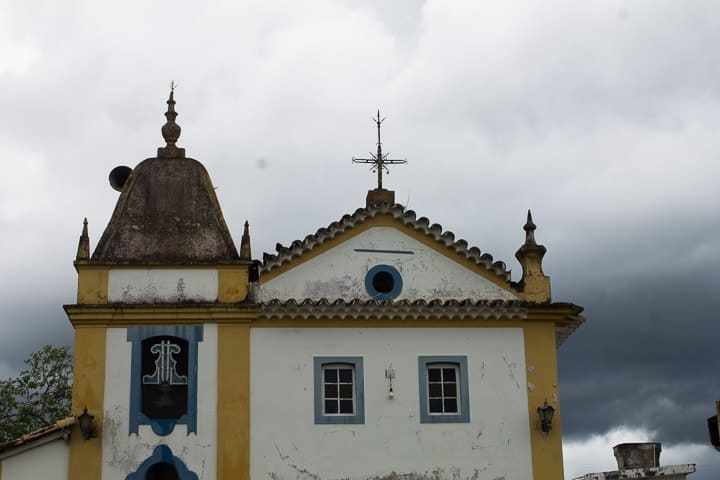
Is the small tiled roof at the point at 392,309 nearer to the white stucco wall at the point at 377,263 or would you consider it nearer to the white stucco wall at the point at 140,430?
the white stucco wall at the point at 377,263

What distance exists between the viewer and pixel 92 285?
2378 centimetres

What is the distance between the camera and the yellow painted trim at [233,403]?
75.3 ft

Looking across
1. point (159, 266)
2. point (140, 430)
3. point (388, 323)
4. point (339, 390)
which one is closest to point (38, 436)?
point (140, 430)

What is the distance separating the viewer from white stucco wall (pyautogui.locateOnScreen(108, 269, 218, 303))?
938 inches

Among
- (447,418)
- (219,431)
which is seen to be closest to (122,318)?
(219,431)

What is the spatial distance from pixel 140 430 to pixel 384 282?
6469 mm

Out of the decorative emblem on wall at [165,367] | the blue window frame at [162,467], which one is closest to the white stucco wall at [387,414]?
the blue window frame at [162,467]

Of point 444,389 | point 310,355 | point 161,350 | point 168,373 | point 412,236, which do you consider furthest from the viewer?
point 412,236

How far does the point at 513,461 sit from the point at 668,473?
3458 mm

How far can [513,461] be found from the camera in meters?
23.6

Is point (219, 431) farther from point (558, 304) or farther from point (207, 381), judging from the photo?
point (558, 304)

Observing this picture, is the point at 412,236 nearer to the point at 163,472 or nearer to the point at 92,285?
the point at 92,285

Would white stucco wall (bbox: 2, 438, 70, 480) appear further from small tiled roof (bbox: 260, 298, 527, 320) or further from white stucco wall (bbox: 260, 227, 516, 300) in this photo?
white stucco wall (bbox: 260, 227, 516, 300)

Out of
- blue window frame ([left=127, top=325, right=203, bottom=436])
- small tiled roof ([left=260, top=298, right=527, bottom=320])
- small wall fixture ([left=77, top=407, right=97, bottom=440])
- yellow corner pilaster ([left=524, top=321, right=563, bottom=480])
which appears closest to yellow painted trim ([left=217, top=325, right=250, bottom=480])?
blue window frame ([left=127, top=325, right=203, bottom=436])
